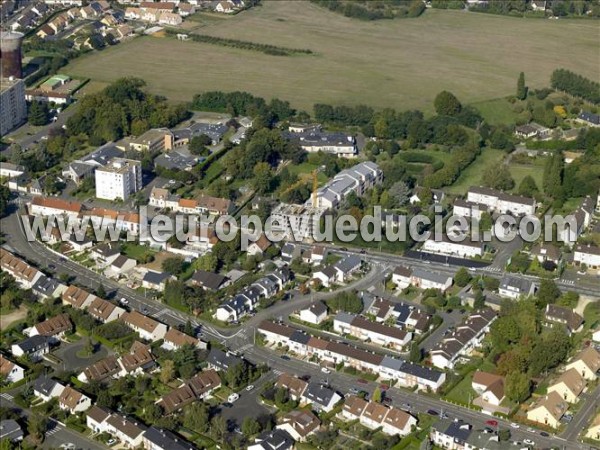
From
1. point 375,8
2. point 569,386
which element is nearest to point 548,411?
point 569,386

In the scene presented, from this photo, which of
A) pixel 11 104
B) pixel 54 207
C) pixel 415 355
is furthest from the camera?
pixel 11 104

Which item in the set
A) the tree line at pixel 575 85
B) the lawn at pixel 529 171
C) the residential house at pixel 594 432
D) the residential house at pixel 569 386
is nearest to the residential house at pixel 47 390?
the residential house at pixel 569 386

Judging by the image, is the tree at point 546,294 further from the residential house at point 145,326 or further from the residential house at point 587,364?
the residential house at point 145,326

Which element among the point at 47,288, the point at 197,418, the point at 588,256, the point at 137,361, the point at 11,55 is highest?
the point at 11,55

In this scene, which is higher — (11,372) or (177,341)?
(177,341)

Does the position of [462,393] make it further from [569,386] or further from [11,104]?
[11,104]

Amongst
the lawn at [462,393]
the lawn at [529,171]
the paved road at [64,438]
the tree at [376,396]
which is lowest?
the paved road at [64,438]

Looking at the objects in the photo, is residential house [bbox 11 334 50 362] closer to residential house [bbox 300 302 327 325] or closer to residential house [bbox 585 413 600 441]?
residential house [bbox 300 302 327 325]
